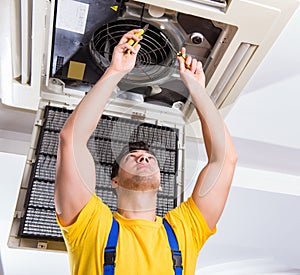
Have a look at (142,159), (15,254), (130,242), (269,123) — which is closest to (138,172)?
(142,159)

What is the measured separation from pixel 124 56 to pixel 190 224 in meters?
0.40

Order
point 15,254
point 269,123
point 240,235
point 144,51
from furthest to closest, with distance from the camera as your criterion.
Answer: point 15,254, point 240,235, point 269,123, point 144,51

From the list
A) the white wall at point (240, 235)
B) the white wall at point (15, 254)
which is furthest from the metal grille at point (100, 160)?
the white wall at point (15, 254)

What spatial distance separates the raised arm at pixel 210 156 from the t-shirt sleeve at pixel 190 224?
0.02 metres

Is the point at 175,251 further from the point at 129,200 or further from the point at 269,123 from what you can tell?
the point at 269,123

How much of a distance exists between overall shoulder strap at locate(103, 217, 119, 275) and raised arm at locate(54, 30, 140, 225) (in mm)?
89

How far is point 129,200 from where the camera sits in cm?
106

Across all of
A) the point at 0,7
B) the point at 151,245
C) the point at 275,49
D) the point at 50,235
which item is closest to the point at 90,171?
the point at 151,245

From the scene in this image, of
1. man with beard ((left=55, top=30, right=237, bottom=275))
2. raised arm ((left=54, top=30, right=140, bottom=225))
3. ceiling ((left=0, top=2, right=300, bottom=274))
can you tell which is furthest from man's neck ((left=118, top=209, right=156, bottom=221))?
ceiling ((left=0, top=2, right=300, bottom=274))

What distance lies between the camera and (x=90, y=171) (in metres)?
0.98

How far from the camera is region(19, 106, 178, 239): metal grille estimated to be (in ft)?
3.44

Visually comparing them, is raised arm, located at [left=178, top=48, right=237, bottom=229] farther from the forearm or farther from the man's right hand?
the man's right hand

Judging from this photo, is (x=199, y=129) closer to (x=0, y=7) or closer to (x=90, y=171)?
(x=90, y=171)

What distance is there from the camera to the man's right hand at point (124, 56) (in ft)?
3.29
